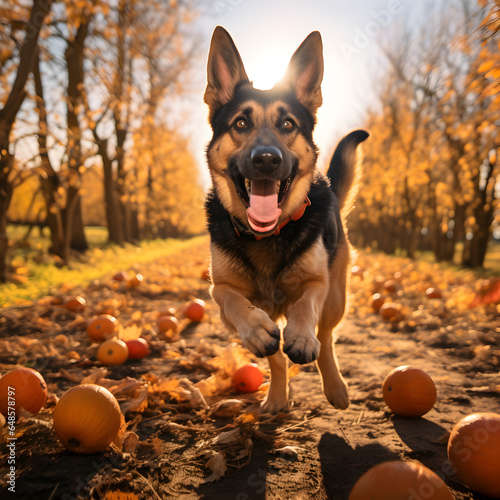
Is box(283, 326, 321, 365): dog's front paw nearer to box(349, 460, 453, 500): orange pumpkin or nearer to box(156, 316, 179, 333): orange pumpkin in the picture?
box(349, 460, 453, 500): orange pumpkin

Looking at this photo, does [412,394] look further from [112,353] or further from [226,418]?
[112,353]

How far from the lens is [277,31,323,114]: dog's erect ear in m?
3.31

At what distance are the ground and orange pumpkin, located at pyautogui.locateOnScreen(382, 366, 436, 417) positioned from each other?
0.08 meters

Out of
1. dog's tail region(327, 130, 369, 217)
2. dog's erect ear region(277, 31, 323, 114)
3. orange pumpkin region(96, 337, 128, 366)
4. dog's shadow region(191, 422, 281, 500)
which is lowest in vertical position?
dog's shadow region(191, 422, 281, 500)

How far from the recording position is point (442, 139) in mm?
15672

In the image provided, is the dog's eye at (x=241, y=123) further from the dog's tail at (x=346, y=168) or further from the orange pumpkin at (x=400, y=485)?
the orange pumpkin at (x=400, y=485)

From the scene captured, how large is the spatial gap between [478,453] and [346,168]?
3199 mm

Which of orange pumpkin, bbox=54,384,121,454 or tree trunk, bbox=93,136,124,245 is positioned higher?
tree trunk, bbox=93,136,124,245

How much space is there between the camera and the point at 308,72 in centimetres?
343

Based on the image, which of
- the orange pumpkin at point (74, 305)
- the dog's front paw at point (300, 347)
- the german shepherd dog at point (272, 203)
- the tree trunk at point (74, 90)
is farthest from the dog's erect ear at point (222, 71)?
the tree trunk at point (74, 90)

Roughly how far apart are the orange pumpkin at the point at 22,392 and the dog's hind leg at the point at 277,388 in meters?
1.60

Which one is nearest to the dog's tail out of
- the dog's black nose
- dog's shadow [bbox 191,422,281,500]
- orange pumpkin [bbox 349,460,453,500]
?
the dog's black nose

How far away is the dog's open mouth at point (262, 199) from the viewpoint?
2869 millimetres

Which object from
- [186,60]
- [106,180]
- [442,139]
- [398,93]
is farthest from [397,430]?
[398,93]
